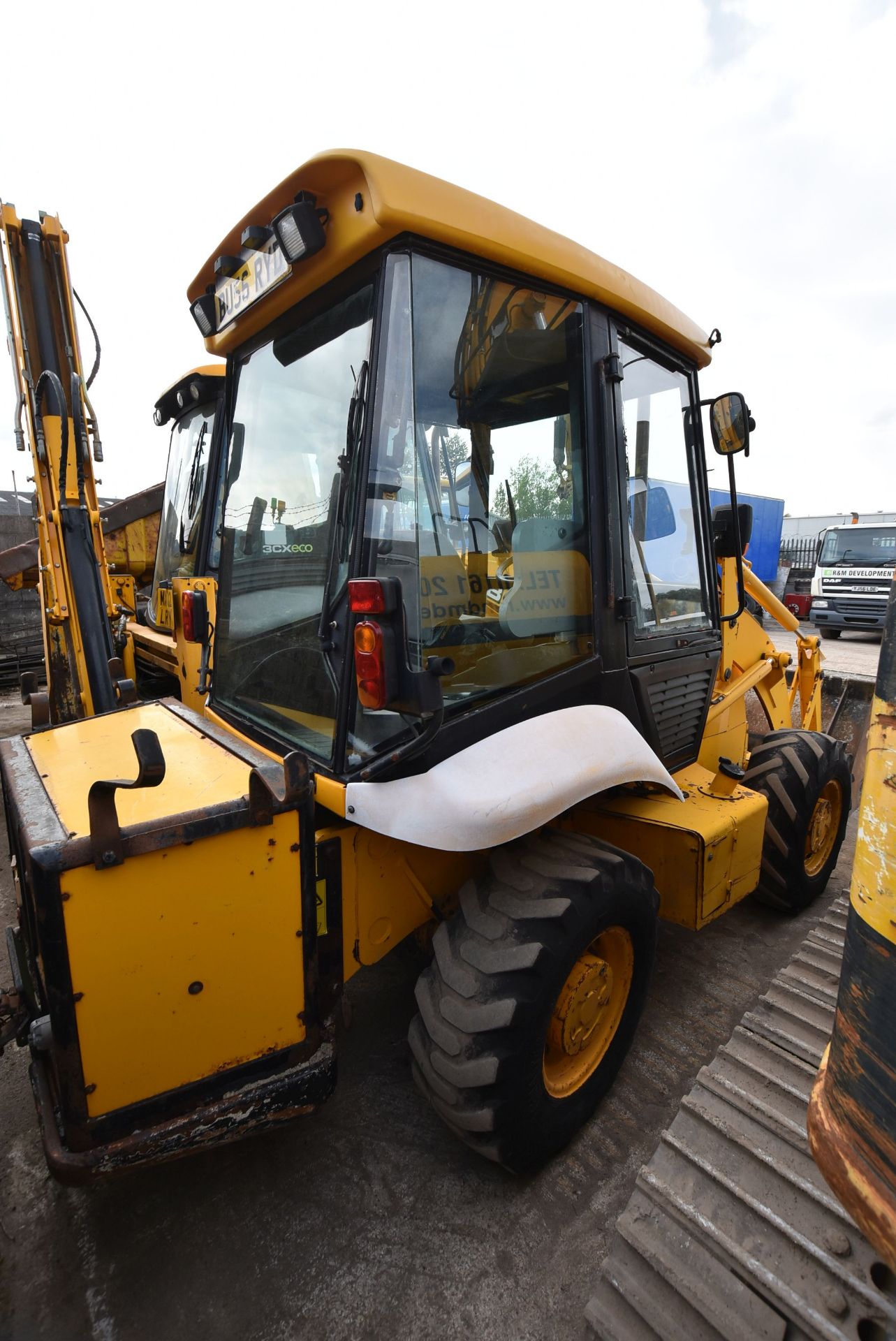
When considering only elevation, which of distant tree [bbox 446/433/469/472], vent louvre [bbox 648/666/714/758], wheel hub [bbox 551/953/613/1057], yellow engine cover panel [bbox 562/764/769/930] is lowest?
wheel hub [bbox 551/953/613/1057]

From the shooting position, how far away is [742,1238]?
4.83 ft

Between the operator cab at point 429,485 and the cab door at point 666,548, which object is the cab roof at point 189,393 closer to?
the operator cab at point 429,485

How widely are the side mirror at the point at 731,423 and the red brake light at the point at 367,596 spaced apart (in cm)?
190

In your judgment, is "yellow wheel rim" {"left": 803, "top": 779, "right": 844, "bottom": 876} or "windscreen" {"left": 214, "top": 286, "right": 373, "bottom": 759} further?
"yellow wheel rim" {"left": 803, "top": 779, "right": 844, "bottom": 876}

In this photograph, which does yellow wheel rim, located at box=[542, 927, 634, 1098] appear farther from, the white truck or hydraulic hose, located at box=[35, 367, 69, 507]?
the white truck

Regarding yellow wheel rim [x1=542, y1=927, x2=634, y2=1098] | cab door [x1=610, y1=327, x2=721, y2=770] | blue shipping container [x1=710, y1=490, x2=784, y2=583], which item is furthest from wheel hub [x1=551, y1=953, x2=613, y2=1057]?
blue shipping container [x1=710, y1=490, x2=784, y2=583]

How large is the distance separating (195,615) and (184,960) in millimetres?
1388

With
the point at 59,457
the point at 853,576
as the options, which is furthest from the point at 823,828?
the point at 853,576

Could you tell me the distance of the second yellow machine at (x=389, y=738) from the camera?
56.9 inches

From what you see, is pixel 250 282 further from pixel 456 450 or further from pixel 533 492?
pixel 533 492

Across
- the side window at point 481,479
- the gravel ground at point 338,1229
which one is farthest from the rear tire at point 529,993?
the side window at point 481,479

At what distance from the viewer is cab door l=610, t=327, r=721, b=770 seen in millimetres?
2322

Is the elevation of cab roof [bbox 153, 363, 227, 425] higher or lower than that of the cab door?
higher

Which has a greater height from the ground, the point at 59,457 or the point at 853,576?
the point at 59,457
